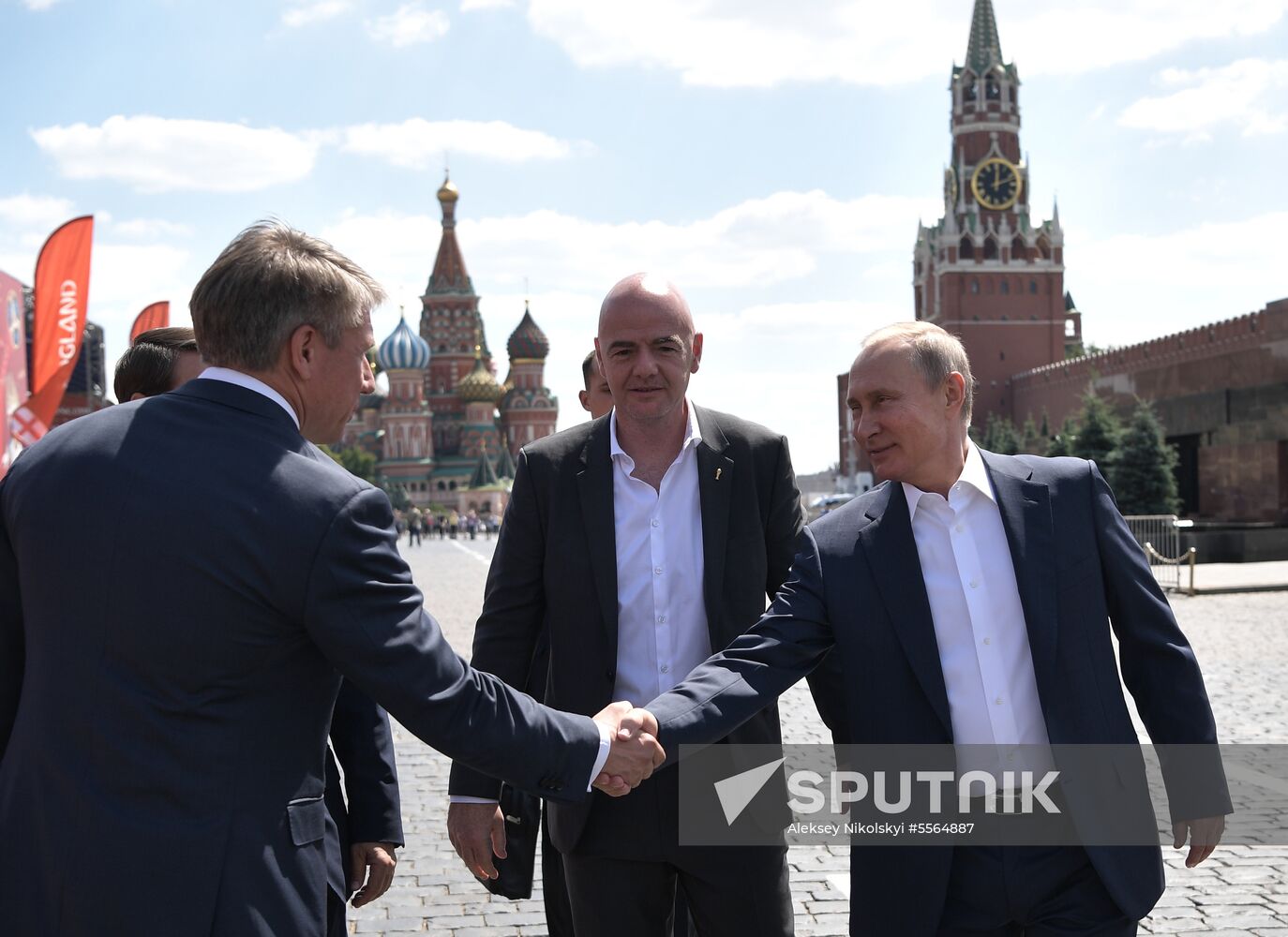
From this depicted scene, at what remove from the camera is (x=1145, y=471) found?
34875 mm

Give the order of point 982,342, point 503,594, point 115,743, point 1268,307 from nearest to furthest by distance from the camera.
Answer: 1. point 115,743
2. point 503,594
3. point 1268,307
4. point 982,342

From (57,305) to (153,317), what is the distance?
1684 millimetres

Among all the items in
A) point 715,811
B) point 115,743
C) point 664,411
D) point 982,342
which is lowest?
point 715,811

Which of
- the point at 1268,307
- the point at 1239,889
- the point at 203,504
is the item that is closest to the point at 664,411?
the point at 203,504

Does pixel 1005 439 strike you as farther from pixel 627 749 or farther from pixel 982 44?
pixel 627 749

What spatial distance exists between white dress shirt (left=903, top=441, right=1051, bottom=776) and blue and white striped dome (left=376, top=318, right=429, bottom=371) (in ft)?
309

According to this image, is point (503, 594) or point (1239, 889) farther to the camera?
point (1239, 889)

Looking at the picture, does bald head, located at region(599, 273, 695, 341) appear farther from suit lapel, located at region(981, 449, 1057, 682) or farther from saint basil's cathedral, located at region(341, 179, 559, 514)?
saint basil's cathedral, located at region(341, 179, 559, 514)

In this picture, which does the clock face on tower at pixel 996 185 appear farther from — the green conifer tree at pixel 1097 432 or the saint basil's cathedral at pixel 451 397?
the green conifer tree at pixel 1097 432

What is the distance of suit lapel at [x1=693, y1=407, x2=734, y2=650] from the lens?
10.2ft

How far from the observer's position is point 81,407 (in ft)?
200

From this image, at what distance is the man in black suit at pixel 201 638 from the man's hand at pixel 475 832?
2.93ft

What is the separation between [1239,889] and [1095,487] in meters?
2.74

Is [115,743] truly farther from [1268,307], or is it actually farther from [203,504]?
[1268,307]
